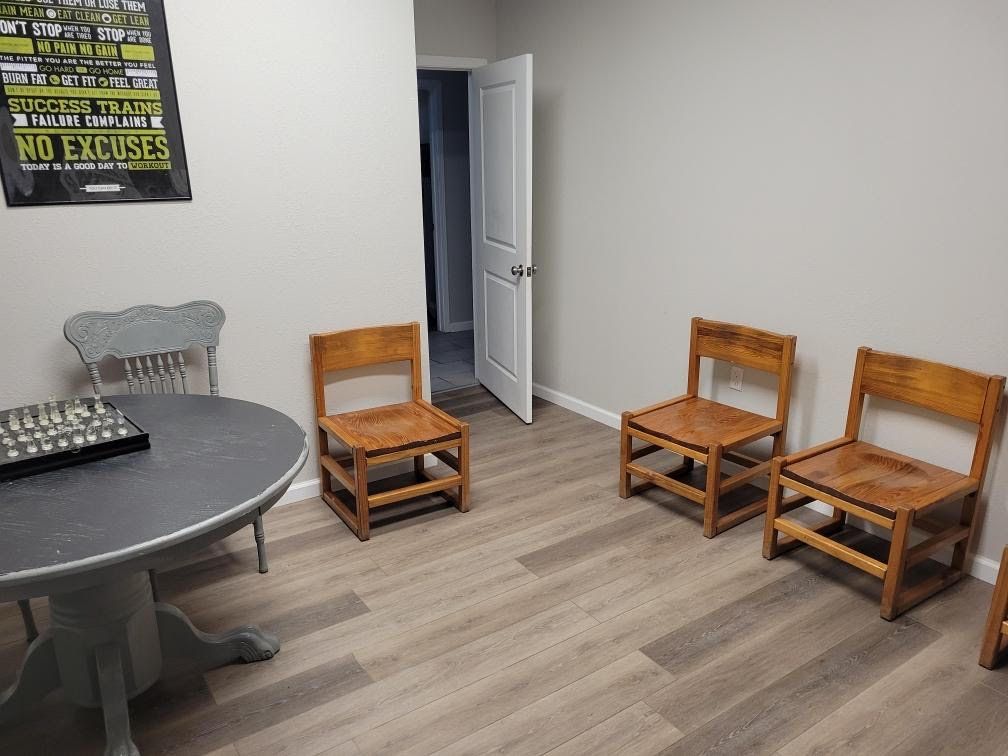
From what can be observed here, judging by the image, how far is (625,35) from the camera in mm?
3525

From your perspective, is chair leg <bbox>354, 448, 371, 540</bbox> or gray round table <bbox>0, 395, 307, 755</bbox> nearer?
gray round table <bbox>0, 395, 307, 755</bbox>

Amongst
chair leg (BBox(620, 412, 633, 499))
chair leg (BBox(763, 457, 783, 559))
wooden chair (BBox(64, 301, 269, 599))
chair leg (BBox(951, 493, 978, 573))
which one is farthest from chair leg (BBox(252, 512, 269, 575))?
chair leg (BBox(951, 493, 978, 573))

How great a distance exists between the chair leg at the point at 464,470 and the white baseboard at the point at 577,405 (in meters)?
1.21

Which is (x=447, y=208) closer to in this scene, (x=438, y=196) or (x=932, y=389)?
(x=438, y=196)

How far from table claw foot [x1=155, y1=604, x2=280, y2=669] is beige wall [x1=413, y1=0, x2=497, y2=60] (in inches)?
127

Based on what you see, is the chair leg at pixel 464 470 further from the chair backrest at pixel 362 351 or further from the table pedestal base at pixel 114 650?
the table pedestal base at pixel 114 650

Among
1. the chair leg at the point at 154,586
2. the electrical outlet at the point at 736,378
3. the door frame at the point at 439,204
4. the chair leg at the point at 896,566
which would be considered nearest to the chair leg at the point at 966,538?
the chair leg at the point at 896,566

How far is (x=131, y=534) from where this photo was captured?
4.73ft

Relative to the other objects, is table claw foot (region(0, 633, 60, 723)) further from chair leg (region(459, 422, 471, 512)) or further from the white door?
the white door

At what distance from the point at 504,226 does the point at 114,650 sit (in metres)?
2.98

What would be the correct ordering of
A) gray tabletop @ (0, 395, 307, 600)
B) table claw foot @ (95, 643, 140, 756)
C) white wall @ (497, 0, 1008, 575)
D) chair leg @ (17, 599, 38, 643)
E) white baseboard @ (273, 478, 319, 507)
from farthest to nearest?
white baseboard @ (273, 478, 319, 507) < white wall @ (497, 0, 1008, 575) < chair leg @ (17, 599, 38, 643) < table claw foot @ (95, 643, 140, 756) < gray tabletop @ (0, 395, 307, 600)

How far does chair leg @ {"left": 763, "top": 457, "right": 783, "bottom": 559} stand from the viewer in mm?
2574

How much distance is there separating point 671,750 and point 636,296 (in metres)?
2.37

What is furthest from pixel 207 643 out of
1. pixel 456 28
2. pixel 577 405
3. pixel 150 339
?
pixel 456 28
